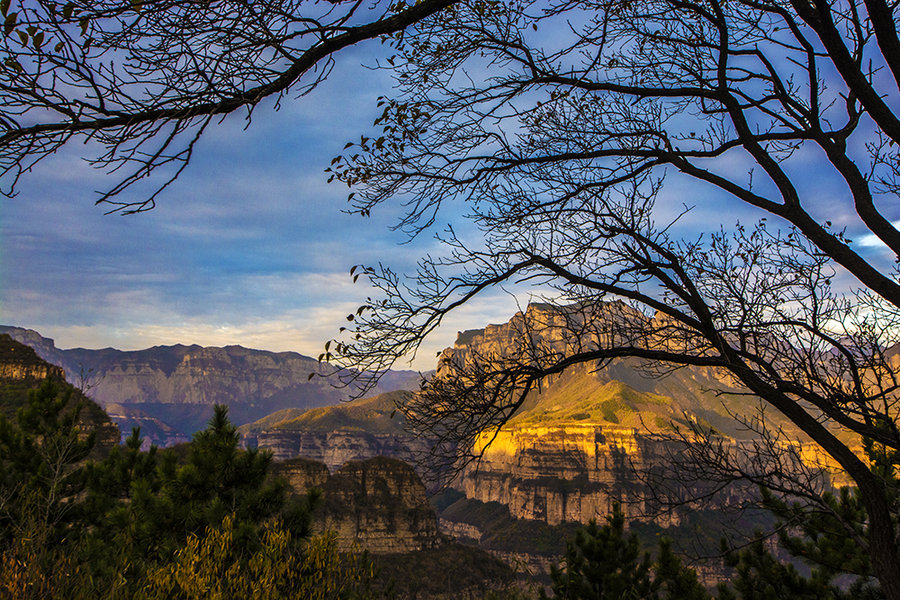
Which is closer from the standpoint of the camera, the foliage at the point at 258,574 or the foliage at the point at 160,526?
the foliage at the point at 258,574

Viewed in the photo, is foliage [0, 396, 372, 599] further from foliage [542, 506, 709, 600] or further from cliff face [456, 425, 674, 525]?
cliff face [456, 425, 674, 525]

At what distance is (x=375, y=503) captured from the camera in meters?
92.6

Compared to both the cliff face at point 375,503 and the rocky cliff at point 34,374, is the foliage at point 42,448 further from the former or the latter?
the cliff face at point 375,503

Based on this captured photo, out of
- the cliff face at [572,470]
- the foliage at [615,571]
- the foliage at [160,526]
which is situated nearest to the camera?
the foliage at [160,526]

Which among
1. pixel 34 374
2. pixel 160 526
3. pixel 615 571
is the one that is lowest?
pixel 615 571

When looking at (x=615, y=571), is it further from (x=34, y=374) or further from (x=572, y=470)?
(x=572, y=470)

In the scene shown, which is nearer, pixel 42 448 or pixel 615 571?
pixel 615 571

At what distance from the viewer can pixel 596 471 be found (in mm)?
169750

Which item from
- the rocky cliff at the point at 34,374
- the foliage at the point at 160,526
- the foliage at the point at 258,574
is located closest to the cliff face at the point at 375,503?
the rocky cliff at the point at 34,374

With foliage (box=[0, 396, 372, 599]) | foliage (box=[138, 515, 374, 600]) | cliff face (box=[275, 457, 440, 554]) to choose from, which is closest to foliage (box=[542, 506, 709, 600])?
foliage (box=[0, 396, 372, 599])

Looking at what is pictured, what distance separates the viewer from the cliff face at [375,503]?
289 feet

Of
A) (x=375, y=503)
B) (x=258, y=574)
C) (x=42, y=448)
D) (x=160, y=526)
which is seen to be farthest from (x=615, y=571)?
(x=375, y=503)

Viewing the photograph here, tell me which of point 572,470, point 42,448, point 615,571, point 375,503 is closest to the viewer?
point 615,571

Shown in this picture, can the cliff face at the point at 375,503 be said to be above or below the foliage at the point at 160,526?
below
